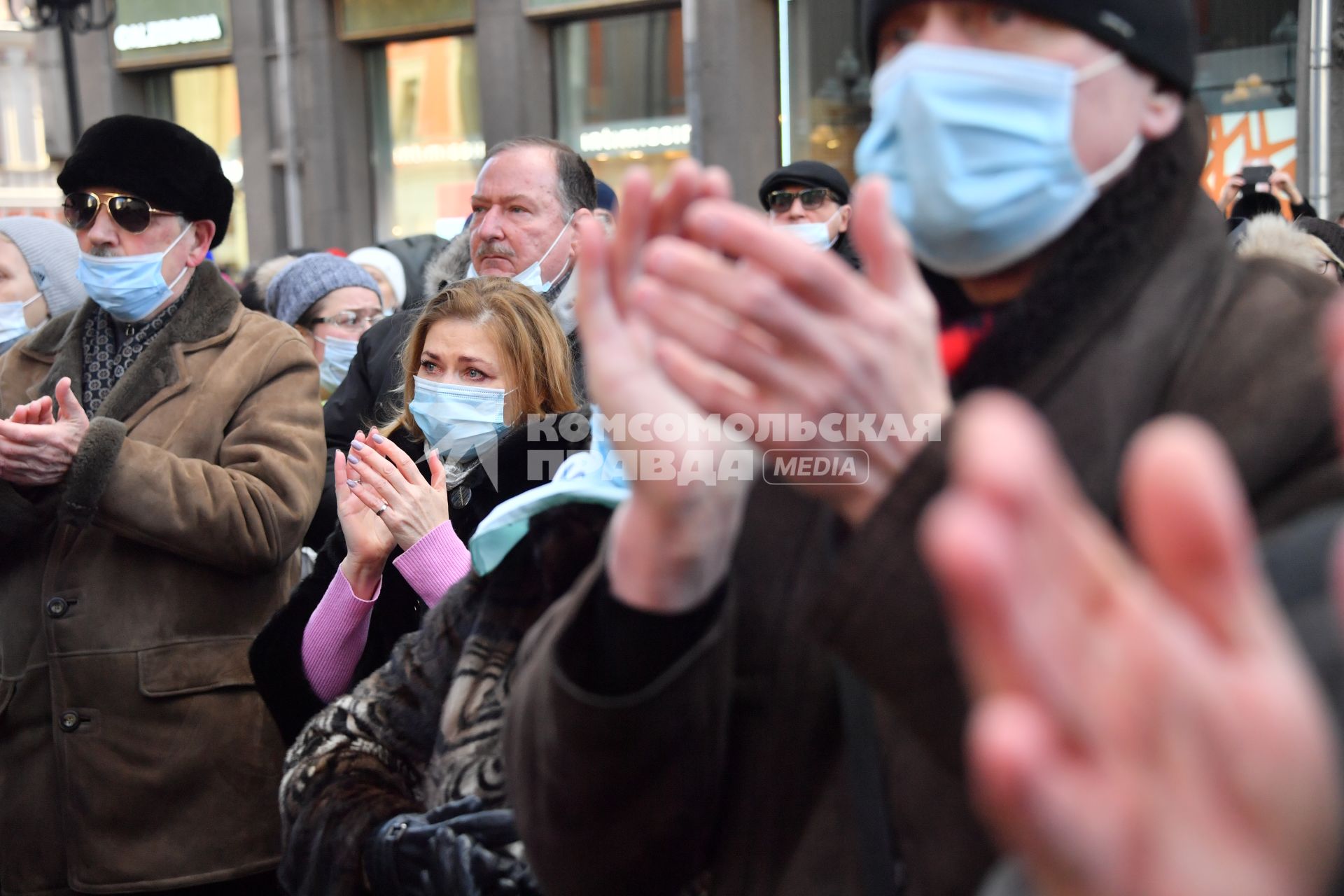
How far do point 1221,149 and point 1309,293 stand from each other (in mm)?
10248

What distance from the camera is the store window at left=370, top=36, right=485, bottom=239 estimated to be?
14469 millimetres

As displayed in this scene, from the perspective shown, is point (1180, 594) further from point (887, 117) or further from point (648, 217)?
point (887, 117)

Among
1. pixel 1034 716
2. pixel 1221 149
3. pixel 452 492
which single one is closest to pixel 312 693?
pixel 452 492

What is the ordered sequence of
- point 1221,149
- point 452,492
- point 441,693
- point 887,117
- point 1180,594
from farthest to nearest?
point 1221,149 < point 452,492 < point 441,693 < point 887,117 < point 1180,594

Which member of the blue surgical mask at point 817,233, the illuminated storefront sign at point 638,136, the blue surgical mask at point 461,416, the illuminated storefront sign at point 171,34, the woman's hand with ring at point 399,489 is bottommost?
the woman's hand with ring at point 399,489

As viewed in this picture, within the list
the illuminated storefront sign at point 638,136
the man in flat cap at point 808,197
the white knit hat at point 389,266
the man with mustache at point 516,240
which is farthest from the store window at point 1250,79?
the man with mustache at point 516,240

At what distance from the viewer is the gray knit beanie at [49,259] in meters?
5.76

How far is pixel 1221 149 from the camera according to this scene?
10.6 metres

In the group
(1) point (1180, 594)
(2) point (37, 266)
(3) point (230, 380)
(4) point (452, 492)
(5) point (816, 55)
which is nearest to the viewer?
(1) point (1180, 594)

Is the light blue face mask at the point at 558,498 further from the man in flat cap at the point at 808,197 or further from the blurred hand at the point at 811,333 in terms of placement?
the man in flat cap at the point at 808,197

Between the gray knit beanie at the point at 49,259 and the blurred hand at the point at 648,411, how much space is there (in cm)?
508

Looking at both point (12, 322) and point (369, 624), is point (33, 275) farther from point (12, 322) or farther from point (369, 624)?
point (369, 624)

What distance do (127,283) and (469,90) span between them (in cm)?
1114

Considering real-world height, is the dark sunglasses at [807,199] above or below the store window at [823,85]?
below
